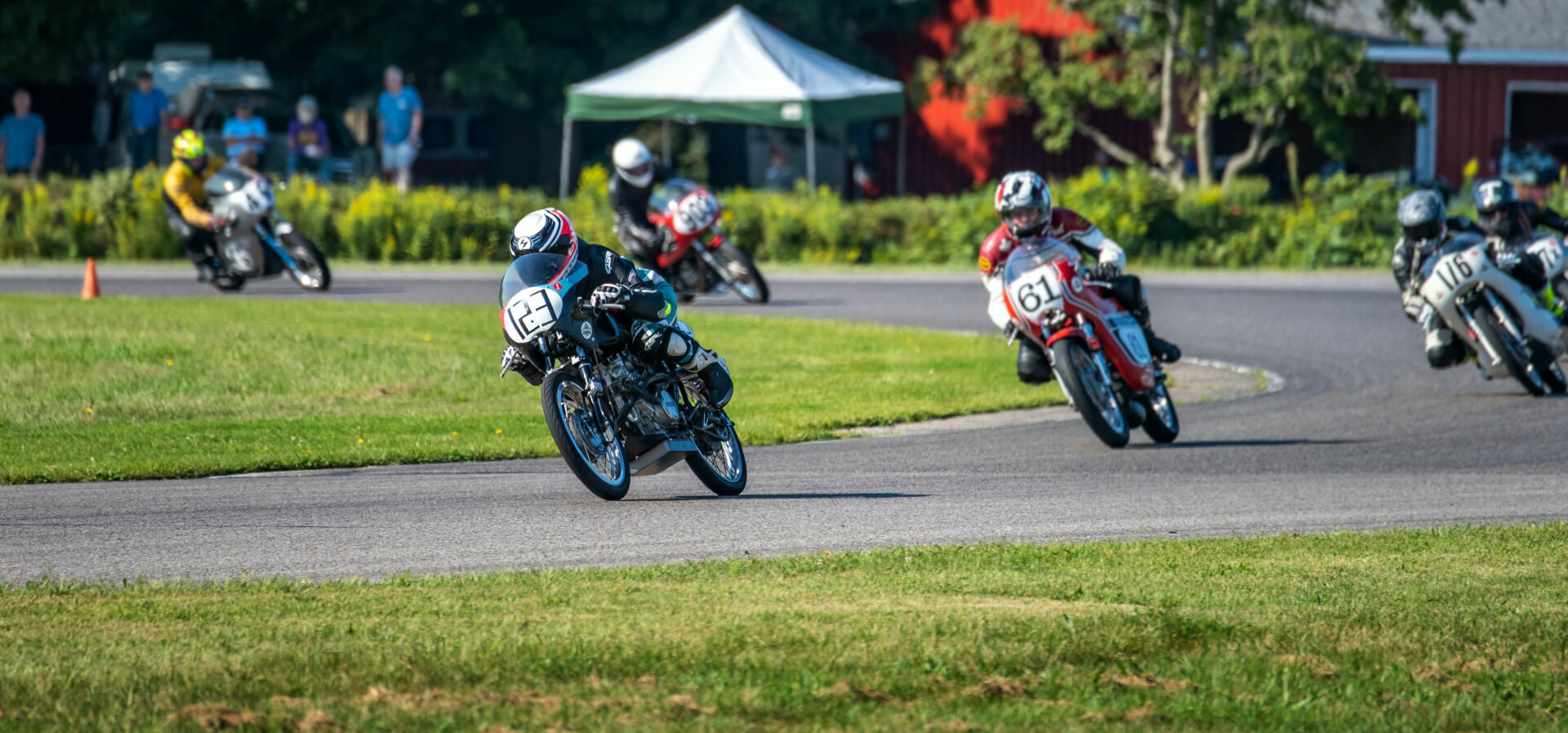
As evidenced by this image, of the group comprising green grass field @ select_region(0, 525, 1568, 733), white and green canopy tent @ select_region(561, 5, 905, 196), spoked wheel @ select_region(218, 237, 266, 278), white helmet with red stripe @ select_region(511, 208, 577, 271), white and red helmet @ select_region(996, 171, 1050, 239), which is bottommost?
green grass field @ select_region(0, 525, 1568, 733)

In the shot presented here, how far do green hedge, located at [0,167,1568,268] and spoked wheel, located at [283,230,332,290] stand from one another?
543 centimetres

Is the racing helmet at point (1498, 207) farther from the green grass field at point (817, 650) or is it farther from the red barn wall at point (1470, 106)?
the red barn wall at point (1470, 106)

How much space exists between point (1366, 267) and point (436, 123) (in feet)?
64.6

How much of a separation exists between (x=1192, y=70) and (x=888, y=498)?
72.0 feet

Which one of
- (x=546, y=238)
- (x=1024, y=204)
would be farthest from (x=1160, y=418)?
(x=546, y=238)

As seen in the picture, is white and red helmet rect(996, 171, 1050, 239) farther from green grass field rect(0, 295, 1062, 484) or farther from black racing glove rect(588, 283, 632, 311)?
black racing glove rect(588, 283, 632, 311)

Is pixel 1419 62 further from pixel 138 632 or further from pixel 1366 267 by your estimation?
pixel 138 632

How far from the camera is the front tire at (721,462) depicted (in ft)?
31.1

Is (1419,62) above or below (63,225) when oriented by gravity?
above

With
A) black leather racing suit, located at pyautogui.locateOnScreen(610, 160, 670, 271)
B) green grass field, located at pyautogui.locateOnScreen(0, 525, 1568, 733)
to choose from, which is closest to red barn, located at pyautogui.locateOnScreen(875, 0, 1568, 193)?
black leather racing suit, located at pyautogui.locateOnScreen(610, 160, 670, 271)

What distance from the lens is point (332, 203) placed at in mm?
26891

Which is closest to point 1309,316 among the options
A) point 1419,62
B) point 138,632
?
point 138,632

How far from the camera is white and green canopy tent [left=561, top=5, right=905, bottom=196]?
94.6ft

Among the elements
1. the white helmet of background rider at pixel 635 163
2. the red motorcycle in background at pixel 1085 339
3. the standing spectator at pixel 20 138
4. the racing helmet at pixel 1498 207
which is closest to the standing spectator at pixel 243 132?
the standing spectator at pixel 20 138
